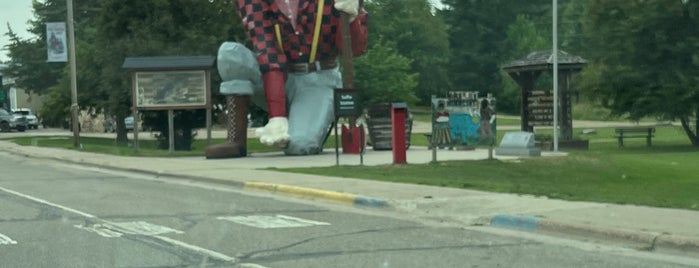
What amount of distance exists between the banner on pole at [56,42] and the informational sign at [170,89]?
8.98 m

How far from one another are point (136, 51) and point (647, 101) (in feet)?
71.5

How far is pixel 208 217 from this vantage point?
13617 mm

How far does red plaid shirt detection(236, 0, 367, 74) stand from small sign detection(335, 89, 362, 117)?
5.51 metres

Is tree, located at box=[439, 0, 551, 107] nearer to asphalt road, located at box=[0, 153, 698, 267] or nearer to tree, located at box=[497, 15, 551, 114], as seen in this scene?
tree, located at box=[497, 15, 551, 114]

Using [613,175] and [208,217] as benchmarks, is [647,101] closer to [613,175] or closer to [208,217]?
[613,175]

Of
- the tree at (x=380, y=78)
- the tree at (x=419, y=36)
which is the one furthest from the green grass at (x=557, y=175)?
the tree at (x=419, y=36)

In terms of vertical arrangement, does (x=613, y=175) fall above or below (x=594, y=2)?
below

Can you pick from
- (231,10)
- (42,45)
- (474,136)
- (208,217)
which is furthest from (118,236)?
(42,45)

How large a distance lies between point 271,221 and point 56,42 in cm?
2991

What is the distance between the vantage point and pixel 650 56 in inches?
1416

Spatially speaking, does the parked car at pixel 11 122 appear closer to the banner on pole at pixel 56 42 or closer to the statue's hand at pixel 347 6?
the banner on pole at pixel 56 42

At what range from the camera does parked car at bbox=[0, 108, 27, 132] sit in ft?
241

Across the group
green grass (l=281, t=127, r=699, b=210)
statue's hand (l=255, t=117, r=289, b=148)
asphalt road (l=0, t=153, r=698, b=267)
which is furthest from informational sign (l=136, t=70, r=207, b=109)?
asphalt road (l=0, t=153, r=698, b=267)

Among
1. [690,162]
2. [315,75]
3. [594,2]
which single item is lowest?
[690,162]
